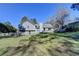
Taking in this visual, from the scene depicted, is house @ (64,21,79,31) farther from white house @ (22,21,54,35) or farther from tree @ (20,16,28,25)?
tree @ (20,16,28,25)

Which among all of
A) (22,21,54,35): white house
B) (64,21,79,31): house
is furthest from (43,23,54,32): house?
(64,21,79,31): house

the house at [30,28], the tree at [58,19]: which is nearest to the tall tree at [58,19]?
the tree at [58,19]

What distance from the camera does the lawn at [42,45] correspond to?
1.64 metres

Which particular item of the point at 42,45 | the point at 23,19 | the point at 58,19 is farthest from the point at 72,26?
the point at 23,19

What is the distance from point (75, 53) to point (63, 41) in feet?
0.50

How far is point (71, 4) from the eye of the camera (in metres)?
1.66

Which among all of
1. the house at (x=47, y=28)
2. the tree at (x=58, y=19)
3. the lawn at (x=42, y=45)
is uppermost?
the tree at (x=58, y=19)

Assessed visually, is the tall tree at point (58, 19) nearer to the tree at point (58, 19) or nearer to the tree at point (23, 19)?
the tree at point (58, 19)

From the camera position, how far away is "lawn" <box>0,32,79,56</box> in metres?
1.64

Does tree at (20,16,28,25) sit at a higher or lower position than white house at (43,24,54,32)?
higher

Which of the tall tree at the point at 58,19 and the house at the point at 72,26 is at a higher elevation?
the tall tree at the point at 58,19

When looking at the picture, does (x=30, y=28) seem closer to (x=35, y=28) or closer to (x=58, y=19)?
(x=35, y=28)

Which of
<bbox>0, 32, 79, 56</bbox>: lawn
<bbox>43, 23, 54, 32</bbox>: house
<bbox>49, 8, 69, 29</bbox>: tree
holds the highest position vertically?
<bbox>49, 8, 69, 29</bbox>: tree

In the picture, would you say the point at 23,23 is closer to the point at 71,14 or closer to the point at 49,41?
the point at 49,41
